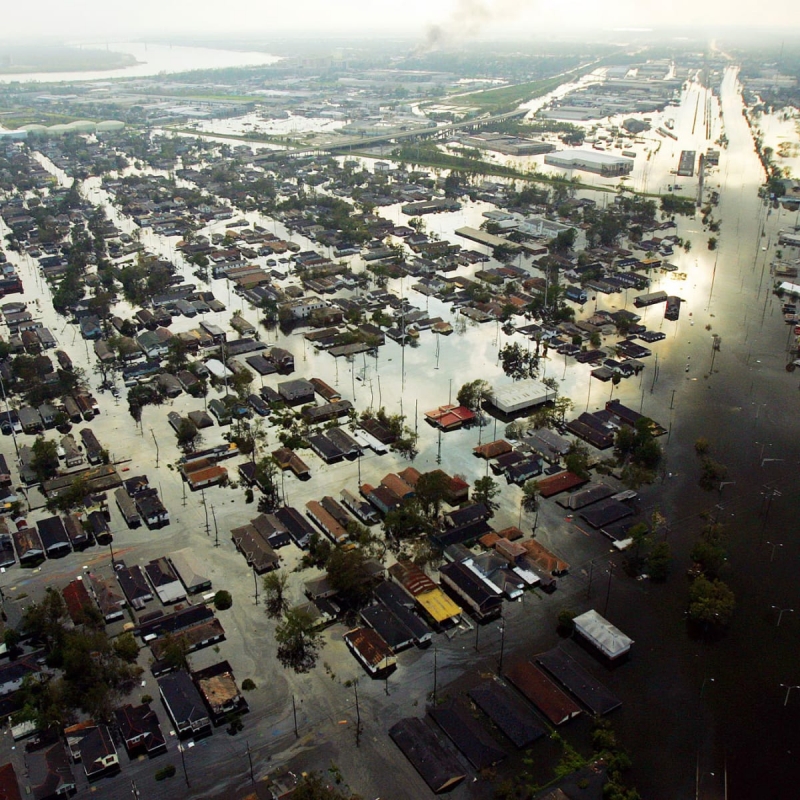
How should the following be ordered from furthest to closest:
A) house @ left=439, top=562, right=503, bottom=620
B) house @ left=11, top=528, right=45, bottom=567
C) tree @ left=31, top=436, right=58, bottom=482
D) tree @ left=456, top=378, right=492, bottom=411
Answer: tree @ left=456, top=378, right=492, bottom=411, tree @ left=31, top=436, right=58, bottom=482, house @ left=11, top=528, right=45, bottom=567, house @ left=439, top=562, right=503, bottom=620

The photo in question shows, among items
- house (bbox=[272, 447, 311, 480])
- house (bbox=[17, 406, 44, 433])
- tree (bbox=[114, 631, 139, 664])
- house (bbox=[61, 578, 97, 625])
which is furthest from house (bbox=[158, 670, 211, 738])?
house (bbox=[17, 406, 44, 433])

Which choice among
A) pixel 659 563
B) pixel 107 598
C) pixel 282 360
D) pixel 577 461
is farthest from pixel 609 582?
pixel 282 360

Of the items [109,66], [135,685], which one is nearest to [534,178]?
[135,685]

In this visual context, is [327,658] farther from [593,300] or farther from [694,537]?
[593,300]

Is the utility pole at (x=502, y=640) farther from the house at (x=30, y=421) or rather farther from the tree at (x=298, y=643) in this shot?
the house at (x=30, y=421)

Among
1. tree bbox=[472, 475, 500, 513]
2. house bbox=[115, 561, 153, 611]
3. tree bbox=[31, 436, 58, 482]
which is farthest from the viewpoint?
tree bbox=[31, 436, 58, 482]

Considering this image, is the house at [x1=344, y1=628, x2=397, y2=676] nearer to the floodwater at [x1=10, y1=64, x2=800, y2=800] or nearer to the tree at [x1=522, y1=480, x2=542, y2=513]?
the floodwater at [x1=10, y1=64, x2=800, y2=800]

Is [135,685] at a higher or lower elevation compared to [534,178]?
lower

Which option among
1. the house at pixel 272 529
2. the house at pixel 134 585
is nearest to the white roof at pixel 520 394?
the house at pixel 272 529
